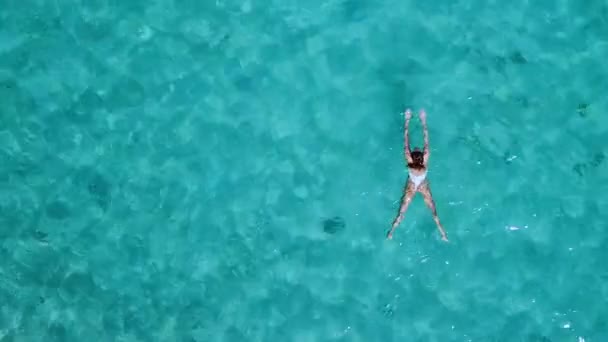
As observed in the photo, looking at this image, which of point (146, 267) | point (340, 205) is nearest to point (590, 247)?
point (340, 205)

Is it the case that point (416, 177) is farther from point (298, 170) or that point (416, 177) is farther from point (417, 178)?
point (298, 170)

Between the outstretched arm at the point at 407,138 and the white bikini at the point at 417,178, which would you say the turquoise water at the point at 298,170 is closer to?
the outstretched arm at the point at 407,138

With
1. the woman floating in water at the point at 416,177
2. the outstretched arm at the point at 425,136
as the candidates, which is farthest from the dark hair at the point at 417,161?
the outstretched arm at the point at 425,136

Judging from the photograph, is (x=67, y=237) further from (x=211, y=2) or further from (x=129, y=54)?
(x=211, y=2)

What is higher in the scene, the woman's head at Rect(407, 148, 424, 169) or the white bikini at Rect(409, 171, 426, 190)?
the woman's head at Rect(407, 148, 424, 169)

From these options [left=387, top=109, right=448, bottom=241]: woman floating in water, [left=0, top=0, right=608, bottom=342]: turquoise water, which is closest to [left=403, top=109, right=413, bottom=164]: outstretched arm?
[left=387, top=109, right=448, bottom=241]: woman floating in water

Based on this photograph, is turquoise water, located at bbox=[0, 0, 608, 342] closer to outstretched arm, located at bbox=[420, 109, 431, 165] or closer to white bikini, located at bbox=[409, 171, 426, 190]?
outstretched arm, located at bbox=[420, 109, 431, 165]
